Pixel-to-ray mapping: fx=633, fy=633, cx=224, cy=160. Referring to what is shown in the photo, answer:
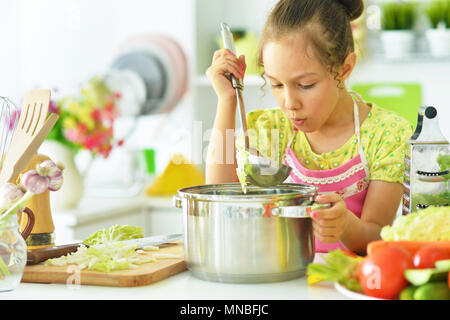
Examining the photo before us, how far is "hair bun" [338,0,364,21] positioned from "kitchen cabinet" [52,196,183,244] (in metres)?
1.32

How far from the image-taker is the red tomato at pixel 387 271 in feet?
2.57

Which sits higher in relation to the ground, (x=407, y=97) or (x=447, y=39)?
(x=447, y=39)

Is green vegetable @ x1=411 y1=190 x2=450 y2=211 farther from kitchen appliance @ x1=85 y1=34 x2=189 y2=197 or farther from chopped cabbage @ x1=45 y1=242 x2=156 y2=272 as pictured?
kitchen appliance @ x1=85 y1=34 x2=189 y2=197

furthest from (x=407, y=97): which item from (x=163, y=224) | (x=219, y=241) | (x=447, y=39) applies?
(x=219, y=241)

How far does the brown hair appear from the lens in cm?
125

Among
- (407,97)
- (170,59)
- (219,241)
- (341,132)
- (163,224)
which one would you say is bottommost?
(163,224)

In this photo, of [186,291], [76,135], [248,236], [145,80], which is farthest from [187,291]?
[145,80]

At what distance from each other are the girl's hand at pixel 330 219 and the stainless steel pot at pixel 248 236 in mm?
17

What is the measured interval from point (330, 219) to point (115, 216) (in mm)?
1699

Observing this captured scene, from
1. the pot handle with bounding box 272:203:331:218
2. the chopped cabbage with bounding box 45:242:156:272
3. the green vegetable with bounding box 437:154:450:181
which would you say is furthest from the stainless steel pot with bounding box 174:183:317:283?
the green vegetable with bounding box 437:154:450:181
